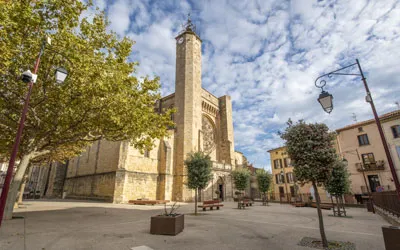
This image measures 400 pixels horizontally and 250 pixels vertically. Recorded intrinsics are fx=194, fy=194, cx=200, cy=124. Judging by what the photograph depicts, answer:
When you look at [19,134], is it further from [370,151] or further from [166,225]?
[370,151]

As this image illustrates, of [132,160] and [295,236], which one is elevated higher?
[132,160]

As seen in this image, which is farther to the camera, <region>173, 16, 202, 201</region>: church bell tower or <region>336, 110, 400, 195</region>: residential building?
<region>173, 16, 202, 201</region>: church bell tower

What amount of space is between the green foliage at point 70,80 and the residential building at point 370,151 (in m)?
24.3

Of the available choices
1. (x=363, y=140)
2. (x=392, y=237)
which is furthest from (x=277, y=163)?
(x=392, y=237)

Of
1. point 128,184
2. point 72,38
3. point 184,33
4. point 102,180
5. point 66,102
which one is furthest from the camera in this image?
point 184,33

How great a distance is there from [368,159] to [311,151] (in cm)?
2554

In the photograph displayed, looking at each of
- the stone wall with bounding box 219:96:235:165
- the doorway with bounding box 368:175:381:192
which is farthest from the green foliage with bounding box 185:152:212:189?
the doorway with bounding box 368:175:381:192

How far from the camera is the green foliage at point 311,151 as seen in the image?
6.00 metres

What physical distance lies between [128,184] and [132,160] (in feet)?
8.69

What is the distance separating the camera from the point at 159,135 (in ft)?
38.6

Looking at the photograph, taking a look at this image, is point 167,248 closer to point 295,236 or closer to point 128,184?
point 295,236

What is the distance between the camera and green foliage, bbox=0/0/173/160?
7.30 m

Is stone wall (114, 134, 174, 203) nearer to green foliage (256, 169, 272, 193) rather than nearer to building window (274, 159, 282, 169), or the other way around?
green foliage (256, 169, 272, 193)

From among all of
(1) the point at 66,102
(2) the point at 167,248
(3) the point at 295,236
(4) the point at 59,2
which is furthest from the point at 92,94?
(3) the point at 295,236
